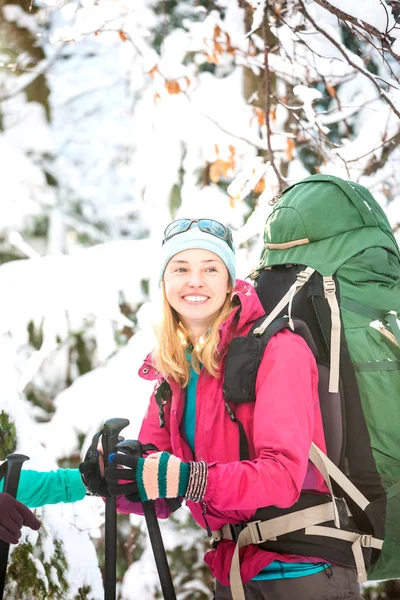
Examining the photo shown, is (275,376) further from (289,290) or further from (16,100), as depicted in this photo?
(16,100)

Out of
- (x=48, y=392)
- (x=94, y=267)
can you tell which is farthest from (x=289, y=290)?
(x=48, y=392)

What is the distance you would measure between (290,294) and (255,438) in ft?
1.98

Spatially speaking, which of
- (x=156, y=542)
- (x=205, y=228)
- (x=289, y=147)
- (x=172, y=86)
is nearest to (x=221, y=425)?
(x=156, y=542)

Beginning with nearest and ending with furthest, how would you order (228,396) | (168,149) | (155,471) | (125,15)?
(155,471) < (228,396) < (125,15) < (168,149)

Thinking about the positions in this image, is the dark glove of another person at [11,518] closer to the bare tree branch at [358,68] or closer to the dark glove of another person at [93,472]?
the dark glove of another person at [93,472]

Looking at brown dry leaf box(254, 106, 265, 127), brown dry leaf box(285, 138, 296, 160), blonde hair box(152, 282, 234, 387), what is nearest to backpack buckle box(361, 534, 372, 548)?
blonde hair box(152, 282, 234, 387)

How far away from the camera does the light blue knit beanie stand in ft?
8.54

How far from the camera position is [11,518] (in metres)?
2.06

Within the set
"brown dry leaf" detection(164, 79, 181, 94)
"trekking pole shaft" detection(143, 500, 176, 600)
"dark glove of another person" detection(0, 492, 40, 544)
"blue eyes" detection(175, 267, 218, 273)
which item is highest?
"brown dry leaf" detection(164, 79, 181, 94)

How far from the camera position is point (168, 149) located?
18.0 feet

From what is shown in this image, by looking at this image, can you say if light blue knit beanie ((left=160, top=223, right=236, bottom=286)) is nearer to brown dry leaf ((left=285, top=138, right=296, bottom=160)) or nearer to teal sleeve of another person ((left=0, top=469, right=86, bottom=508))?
teal sleeve of another person ((left=0, top=469, right=86, bottom=508))

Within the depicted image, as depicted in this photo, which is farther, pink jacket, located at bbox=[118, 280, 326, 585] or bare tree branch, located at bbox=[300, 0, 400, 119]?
bare tree branch, located at bbox=[300, 0, 400, 119]

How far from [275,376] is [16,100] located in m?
7.11

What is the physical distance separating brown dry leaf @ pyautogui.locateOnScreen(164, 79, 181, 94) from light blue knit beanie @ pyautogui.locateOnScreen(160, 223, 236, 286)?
2.50 meters
